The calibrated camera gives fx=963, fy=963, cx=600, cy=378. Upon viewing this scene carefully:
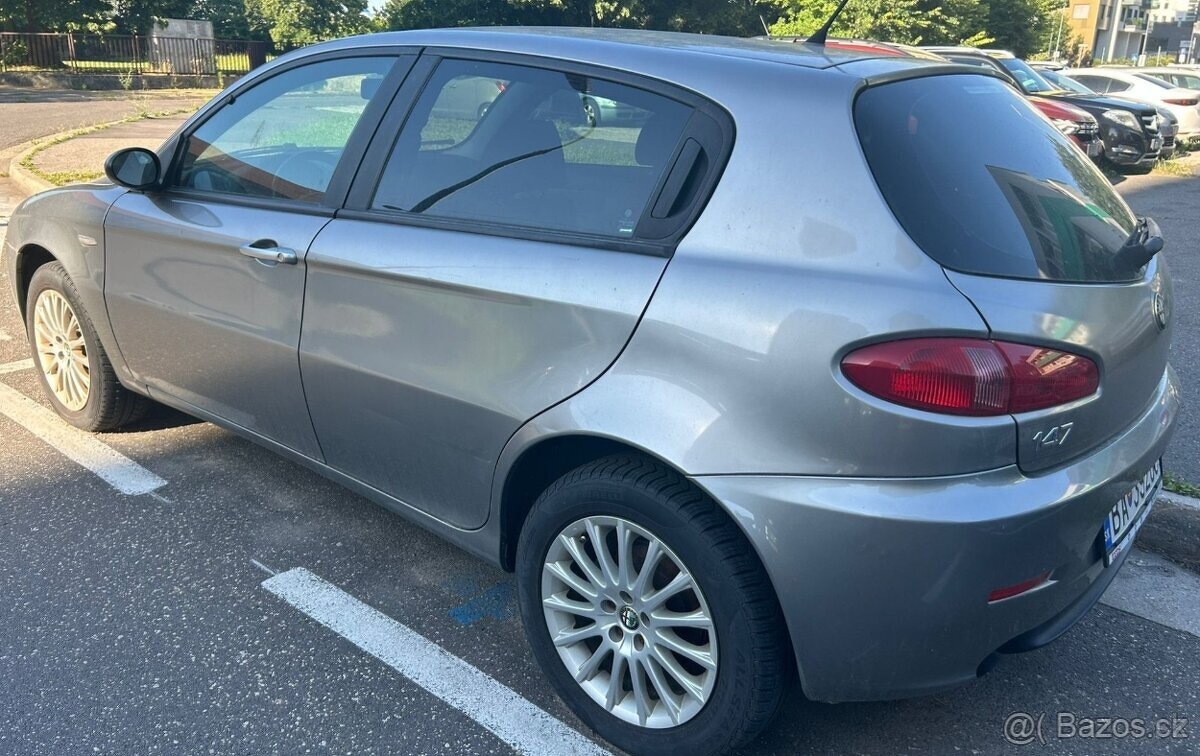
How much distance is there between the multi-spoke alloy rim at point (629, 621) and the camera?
87.2 inches

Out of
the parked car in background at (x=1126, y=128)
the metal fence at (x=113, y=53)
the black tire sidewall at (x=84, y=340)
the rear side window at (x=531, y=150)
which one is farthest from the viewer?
the metal fence at (x=113, y=53)

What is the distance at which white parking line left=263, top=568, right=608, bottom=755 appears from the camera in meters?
2.43

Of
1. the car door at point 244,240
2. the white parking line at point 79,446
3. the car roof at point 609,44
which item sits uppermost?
the car roof at point 609,44

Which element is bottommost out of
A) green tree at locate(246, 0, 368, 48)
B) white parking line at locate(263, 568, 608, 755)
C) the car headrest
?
white parking line at locate(263, 568, 608, 755)

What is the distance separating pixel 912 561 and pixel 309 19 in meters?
44.3

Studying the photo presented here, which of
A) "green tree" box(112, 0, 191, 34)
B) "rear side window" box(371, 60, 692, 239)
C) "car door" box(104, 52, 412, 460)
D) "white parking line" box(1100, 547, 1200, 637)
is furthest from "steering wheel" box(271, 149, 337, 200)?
"green tree" box(112, 0, 191, 34)

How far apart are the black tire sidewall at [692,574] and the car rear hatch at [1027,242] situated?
69cm

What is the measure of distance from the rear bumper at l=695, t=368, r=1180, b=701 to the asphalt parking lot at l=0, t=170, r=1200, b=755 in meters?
0.48

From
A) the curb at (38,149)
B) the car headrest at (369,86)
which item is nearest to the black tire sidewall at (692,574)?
the car headrest at (369,86)

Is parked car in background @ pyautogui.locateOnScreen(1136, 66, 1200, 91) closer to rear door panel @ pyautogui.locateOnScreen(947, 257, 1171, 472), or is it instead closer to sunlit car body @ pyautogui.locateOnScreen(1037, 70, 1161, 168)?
sunlit car body @ pyautogui.locateOnScreen(1037, 70, 1161, 168)

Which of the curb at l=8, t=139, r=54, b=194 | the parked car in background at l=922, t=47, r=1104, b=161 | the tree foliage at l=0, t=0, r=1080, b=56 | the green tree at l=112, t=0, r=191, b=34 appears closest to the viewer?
the curb at l=8, t=139, r=54, b=194

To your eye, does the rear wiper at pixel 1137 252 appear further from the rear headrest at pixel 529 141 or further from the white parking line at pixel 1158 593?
the rear headrest at pixel 529 141

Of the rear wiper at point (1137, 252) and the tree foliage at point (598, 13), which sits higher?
the tree foliage at point (598, 13)

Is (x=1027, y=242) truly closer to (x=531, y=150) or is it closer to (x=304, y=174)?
(x=531, y=150)
